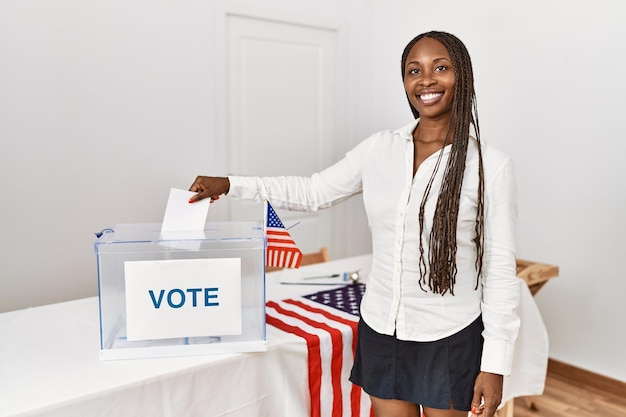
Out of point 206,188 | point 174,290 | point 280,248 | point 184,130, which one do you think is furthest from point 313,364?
point 184,130

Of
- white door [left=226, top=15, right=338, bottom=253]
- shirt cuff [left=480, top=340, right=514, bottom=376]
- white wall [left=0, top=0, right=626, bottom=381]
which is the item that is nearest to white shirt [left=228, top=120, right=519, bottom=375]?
shirt cuff [left=480, top=340, right=514, bottom=376]

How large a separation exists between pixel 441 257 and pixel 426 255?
0.04 m

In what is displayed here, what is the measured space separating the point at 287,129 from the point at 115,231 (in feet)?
7.71

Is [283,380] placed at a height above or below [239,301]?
below

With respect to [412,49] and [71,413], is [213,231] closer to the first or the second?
[71,413]

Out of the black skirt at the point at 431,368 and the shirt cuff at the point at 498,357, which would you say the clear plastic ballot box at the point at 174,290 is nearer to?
the black skirt at the point at 431,368

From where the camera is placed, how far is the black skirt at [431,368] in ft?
4.33

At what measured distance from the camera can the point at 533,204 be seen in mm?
3148

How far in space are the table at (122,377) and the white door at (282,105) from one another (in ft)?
6.32

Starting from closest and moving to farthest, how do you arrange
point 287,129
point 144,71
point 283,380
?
point 283,380 < point 144,71 < point 287,129

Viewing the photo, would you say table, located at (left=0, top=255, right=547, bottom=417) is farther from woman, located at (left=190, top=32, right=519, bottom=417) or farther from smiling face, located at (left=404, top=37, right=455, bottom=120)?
smiling face, located at (left=404, top=37, right=455, bottom=120)

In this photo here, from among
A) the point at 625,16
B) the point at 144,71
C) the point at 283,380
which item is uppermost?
the point at 625,16

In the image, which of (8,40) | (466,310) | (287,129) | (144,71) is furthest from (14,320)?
(287,129)

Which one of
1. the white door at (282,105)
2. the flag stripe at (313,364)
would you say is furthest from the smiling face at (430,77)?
the white door at (282,105)
